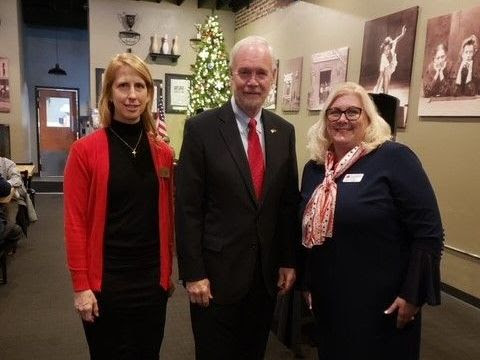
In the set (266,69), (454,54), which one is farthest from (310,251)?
(454,54)

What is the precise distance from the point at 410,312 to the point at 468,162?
2481 mm

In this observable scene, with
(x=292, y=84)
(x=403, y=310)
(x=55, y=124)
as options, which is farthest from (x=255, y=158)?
(x=55, y=124)

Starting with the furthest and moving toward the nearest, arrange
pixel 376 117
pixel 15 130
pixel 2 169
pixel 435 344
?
1. pixel 15 130
2. pixel 2 169
3. pixel 435 344
4. pixel 376 117

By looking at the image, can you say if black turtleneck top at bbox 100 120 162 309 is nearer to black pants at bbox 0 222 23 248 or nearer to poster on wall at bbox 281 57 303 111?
black pants at bbox 0 222 23 248

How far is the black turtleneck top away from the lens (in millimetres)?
1479

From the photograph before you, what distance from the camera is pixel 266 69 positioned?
60.1 inches

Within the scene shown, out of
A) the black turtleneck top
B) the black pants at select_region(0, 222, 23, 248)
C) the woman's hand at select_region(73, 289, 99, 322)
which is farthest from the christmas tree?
the woman's hand at select_region(73, 289, 99, 322)

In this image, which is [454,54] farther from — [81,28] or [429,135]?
[81,28]

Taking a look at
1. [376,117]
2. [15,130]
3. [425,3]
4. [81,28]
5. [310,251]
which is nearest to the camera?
[376,117]

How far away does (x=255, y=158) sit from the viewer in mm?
1593

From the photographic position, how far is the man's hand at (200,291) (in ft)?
5.08

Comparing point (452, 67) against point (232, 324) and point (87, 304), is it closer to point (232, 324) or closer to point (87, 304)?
point (232, 324)

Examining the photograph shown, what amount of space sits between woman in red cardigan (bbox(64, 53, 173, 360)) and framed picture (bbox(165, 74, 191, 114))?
23.7ft

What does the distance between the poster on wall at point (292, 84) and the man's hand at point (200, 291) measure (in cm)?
515
